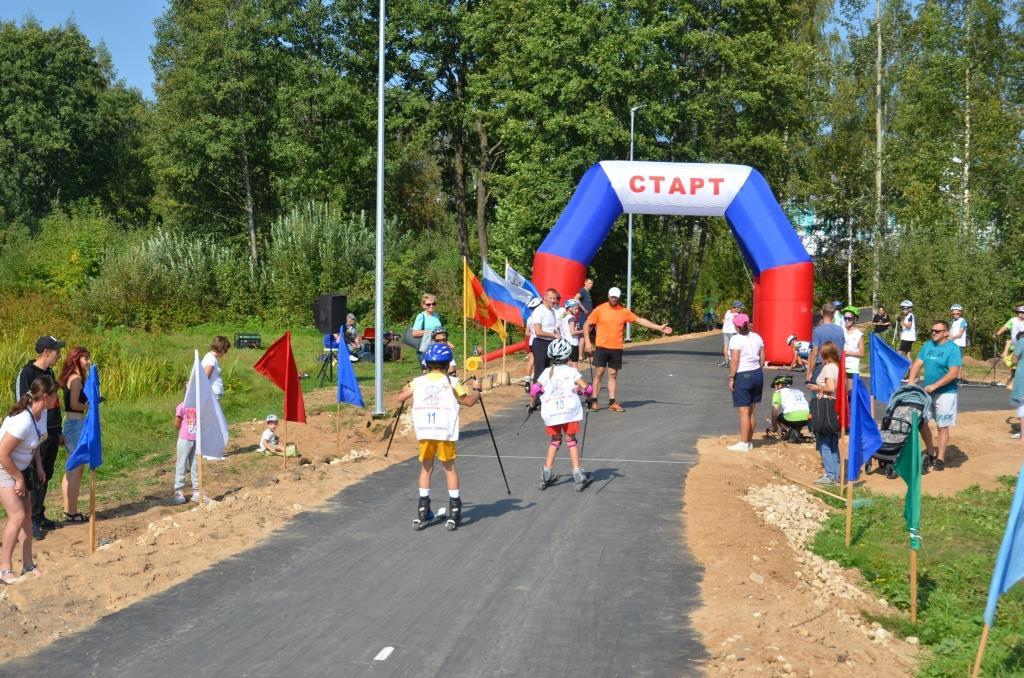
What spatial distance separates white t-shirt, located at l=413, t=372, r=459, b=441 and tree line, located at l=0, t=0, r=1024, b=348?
25.2 metres

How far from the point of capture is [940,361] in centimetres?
1534

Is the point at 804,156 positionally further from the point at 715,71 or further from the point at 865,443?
the point at 865,443

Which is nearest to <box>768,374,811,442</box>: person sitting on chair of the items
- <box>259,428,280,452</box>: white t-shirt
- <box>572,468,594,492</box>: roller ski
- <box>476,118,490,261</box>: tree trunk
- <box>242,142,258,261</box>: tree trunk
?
<box>572,468,594,492</box>: roller ski

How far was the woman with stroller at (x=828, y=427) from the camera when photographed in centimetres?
1420

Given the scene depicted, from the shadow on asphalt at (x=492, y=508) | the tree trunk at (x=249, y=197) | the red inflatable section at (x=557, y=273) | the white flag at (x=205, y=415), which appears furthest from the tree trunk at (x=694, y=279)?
the white flag at (x=205, y=415)

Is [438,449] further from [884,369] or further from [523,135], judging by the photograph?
[523,135]

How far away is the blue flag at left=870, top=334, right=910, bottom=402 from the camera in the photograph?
510 inches

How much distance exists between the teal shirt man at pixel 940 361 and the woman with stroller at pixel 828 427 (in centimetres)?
180

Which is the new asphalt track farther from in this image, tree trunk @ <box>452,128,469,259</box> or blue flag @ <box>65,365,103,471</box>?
tree trunk @ <box>452,128,469,259</box>

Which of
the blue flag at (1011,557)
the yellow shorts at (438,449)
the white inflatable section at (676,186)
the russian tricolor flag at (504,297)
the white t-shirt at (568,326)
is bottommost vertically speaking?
the blue flag at (1011,557)

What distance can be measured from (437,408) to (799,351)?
495 inches

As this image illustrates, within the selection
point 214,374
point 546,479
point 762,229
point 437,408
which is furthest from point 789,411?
point 762,229

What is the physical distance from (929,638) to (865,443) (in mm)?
3631

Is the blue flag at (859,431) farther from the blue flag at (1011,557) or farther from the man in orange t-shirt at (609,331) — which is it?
the man in orange t-shirt at (609,331)
